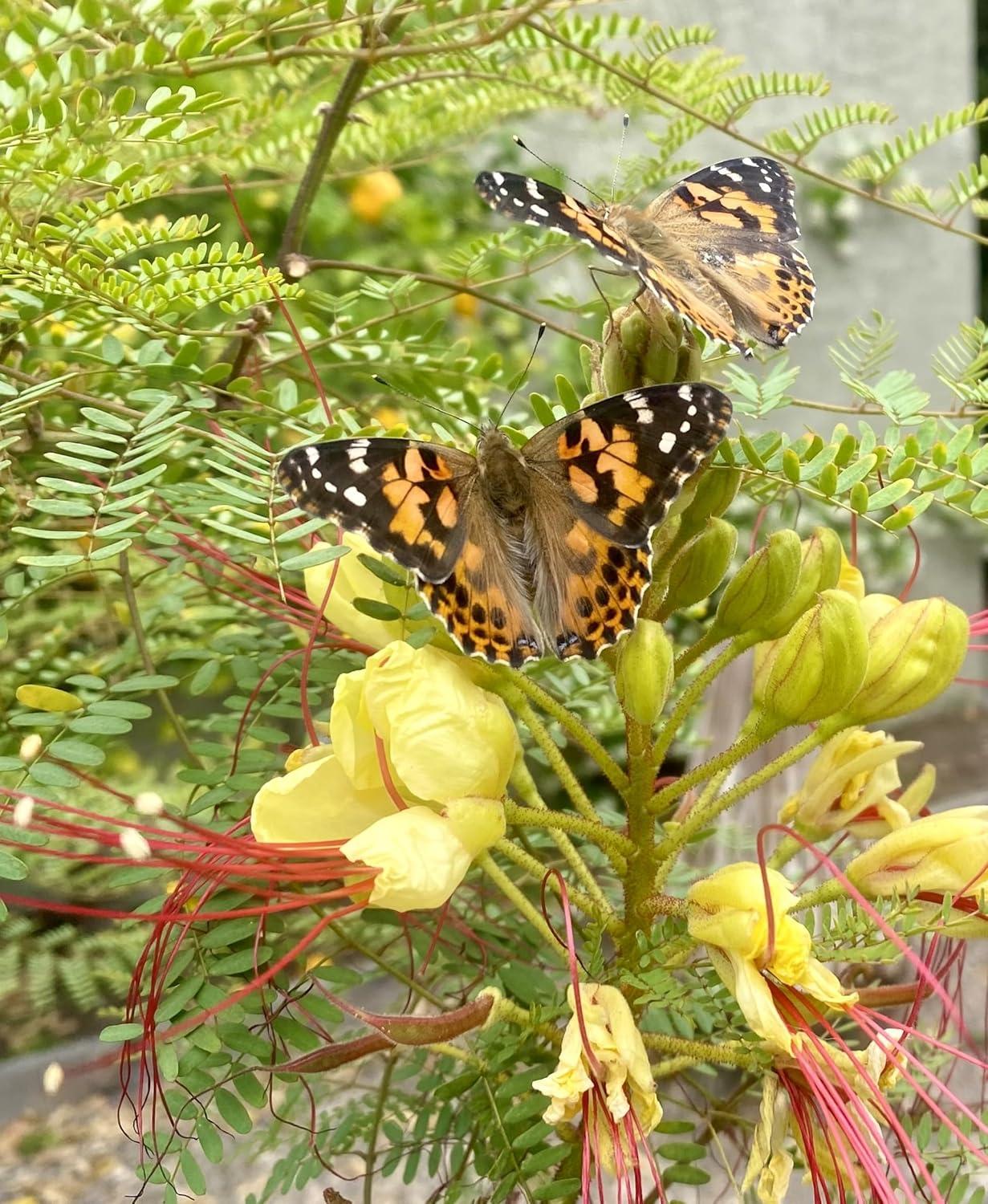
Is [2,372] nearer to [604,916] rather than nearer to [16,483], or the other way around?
[16,483]

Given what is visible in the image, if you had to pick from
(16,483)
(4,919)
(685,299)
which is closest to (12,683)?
(16,483)

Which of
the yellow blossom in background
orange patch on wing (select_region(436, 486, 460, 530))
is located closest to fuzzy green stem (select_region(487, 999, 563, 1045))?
orange patch on wing (select_region(436, 486, 460, 530))

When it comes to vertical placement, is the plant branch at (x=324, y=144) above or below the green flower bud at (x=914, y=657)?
above

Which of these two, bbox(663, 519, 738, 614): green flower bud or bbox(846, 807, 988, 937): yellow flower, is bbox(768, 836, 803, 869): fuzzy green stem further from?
bbox(663, 519, 738, 614): green flower bud

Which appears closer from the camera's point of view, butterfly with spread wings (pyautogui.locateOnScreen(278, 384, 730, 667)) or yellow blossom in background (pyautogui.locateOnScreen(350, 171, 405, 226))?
butterfly with spread wings (pyautogui.locateOnScreen(278, 384, 730, 667))

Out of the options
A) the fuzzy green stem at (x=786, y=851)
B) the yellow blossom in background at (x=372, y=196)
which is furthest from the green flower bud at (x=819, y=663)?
the yellow blossom in background at (x=372, y=196)

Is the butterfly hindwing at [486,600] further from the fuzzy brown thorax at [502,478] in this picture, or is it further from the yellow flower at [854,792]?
the yellow flower at [854,792]
